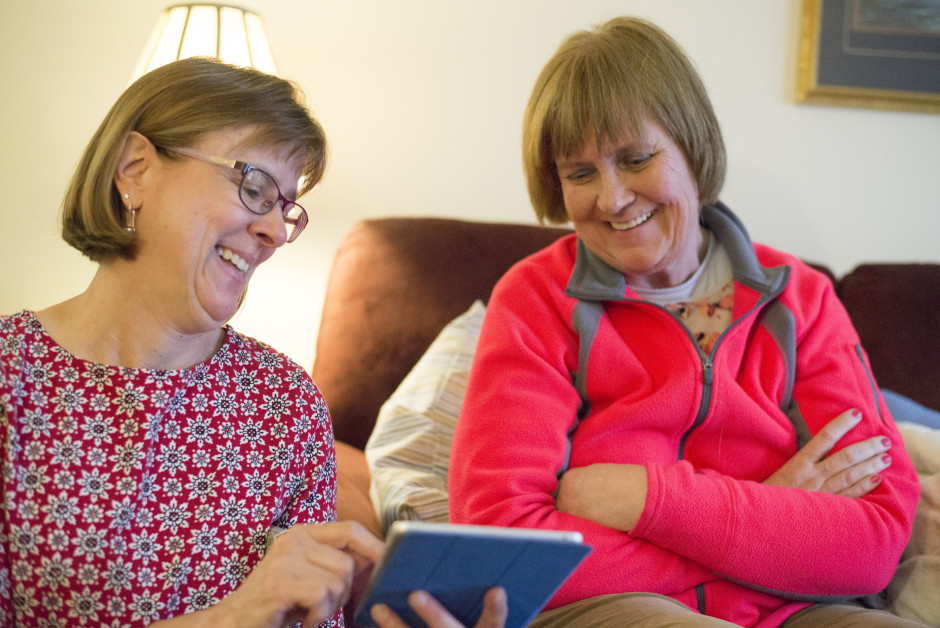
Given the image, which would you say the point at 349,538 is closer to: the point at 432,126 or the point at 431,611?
the point at 431,611

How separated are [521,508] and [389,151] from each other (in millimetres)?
1380

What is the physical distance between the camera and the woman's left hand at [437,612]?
84 centimetres

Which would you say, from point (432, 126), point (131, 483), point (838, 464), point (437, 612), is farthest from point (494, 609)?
point (432, 126)

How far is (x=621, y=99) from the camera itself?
4.21ft

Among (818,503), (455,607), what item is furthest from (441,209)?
(455,607)

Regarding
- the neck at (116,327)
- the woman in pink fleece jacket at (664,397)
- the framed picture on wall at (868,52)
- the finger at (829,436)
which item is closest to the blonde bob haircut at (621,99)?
the woman in pink fleece jacket at (664,397)

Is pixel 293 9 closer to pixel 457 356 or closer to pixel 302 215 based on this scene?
pixel 457 356

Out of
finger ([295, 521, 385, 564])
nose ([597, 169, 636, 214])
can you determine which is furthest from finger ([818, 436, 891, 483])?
finger ([295, 521, 385, 564])

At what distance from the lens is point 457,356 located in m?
1.70

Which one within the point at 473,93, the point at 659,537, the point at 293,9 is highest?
the point at 293,9

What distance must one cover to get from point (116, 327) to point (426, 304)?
0.92 meters

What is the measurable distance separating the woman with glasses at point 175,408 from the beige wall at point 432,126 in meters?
1.23

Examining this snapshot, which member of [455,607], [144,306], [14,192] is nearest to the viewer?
[455,607]

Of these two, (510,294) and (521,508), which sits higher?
(510,294)
